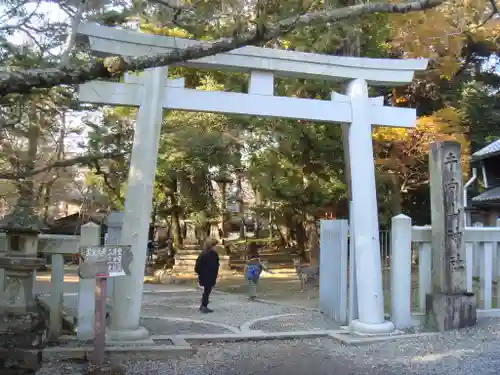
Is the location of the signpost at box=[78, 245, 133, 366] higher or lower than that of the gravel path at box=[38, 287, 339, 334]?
higher

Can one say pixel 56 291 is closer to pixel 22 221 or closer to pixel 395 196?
pixel 22 221

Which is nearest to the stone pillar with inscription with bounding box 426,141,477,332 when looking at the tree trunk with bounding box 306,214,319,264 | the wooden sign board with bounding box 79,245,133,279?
the wooden sign board with bounding box 79,245,133,279

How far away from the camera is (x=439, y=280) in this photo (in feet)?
28.8

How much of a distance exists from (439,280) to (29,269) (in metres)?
6.21

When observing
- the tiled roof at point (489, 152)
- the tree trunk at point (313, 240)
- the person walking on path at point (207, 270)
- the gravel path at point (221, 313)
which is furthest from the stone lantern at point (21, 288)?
the tiled roof at point (489, 152)

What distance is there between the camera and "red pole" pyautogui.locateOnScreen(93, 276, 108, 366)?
6074 mm

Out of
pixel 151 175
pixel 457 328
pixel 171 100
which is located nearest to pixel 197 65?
pixel 171 100

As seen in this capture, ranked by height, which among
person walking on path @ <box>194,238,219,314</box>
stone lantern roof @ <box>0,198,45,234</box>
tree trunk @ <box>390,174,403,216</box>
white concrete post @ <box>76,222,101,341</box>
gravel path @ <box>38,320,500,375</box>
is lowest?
gravel path @ <box>38,320,500,375</box>

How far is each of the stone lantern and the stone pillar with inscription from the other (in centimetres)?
599

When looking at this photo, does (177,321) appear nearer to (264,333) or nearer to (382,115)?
(264,333)

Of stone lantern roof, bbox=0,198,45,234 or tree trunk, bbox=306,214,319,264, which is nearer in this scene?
stone lantern roof, bbox=0,198,45,234

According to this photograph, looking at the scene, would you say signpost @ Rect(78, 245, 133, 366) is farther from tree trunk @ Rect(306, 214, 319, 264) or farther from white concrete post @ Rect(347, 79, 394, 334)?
tree trunk @ Rect(306, 214, 319, 264)

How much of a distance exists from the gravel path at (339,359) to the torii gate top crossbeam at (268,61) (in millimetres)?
4172

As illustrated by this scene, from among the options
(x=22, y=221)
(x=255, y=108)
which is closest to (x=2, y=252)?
(x=22, y=221)
